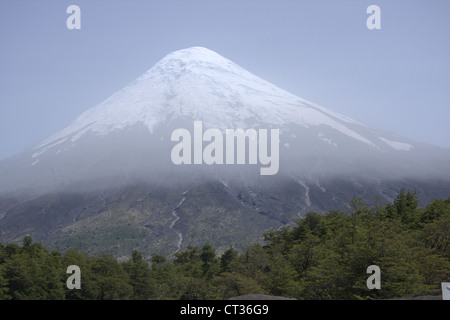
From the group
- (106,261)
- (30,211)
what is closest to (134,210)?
(30,211)

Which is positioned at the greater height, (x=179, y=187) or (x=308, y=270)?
(x=308, y=270)

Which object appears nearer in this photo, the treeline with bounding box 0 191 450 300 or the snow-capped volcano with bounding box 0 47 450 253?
the treeline with bounding box 0 191 450 300

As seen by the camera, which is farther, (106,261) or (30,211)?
(30,211)

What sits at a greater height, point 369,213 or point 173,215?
point 369,213

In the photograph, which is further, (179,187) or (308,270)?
(179,187)

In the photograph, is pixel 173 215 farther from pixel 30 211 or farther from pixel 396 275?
pixel 396 275

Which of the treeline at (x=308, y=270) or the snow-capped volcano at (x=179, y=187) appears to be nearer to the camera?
the treeline at (x=308, y=270)

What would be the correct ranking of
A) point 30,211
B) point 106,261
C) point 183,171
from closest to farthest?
point 106,261 → point 30,211 → point 183,171
